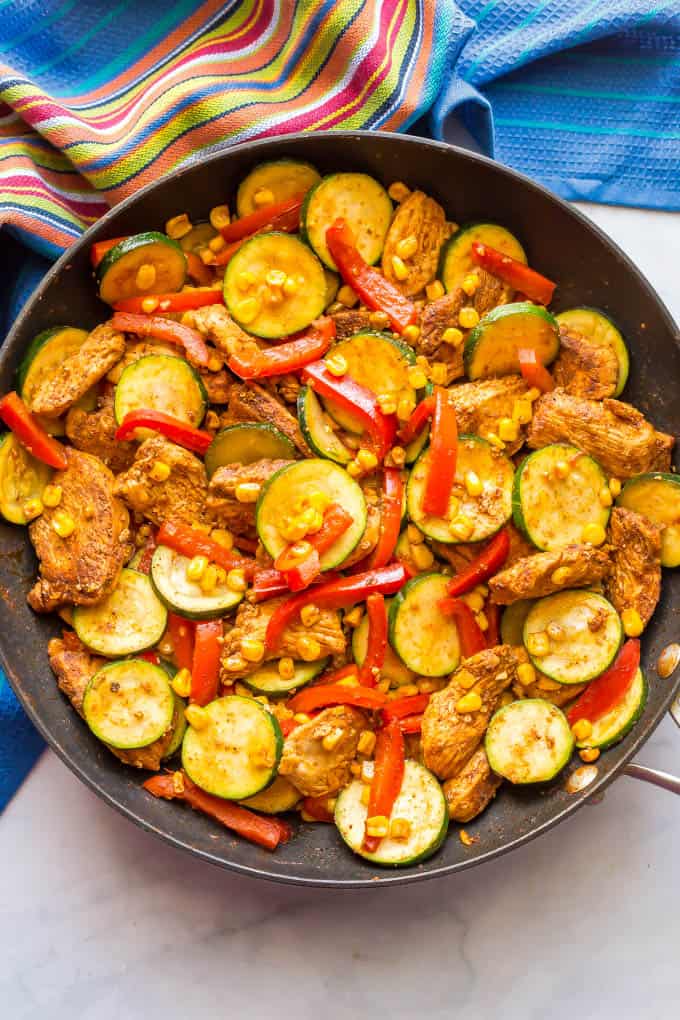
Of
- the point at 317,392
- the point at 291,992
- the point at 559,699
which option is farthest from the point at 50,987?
the point at 317,392

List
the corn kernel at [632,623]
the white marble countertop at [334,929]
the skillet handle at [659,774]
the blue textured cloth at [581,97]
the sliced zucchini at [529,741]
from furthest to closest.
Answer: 1. the blue textured cloth at [581,97]
2. the white marble countertop at [334,929]
3. the corn kernel at [632,623]
4. the sliced zucchini at [529,741]
5. the skillet handle at [659,774]

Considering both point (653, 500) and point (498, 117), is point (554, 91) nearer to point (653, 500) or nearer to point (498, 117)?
point (498, 117)

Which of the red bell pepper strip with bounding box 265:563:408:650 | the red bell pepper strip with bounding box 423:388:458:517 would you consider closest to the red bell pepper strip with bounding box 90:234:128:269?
the red bell pepper strip with bounding box 423:388:458:517

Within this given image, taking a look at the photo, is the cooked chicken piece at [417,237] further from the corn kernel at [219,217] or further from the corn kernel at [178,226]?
the corn kernel at [178,226]

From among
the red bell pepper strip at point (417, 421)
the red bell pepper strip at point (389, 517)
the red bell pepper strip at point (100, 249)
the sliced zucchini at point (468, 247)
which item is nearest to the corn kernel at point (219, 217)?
the red bell pepper strip at point (100, 249)

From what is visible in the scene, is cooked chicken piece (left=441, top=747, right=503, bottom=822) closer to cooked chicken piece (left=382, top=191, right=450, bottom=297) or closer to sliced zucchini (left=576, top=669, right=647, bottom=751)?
sliced zucchini (left=576, top=669, right=647, bottom=751)

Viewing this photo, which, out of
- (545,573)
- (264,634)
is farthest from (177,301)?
(545,573)
